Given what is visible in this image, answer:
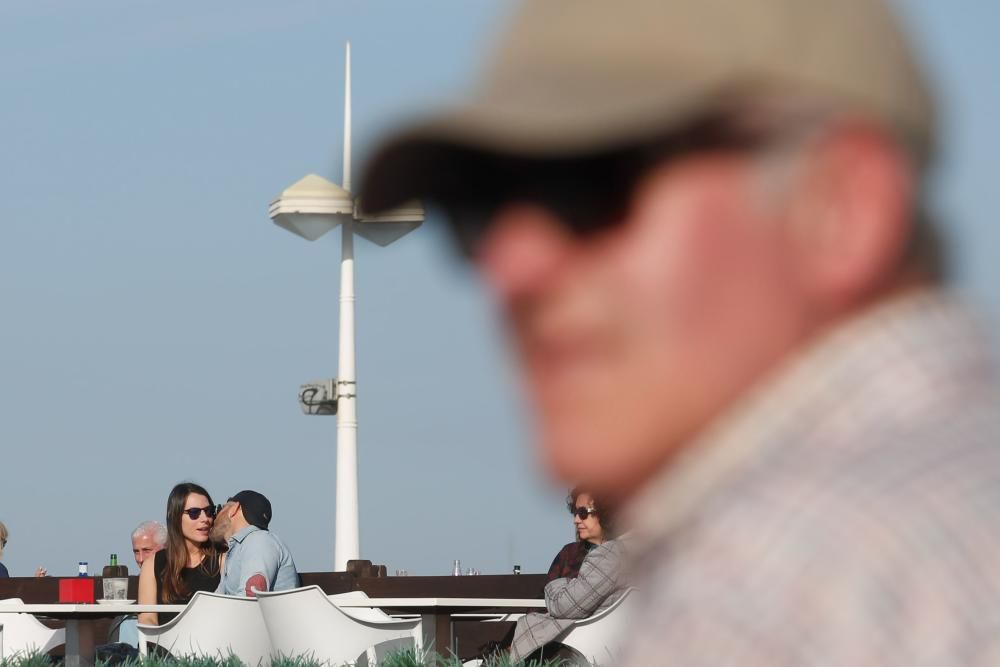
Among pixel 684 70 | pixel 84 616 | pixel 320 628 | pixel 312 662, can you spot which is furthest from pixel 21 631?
pixel 684 70

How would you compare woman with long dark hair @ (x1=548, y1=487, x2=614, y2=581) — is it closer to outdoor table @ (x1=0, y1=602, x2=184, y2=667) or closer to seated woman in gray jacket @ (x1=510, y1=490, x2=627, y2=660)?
seated woman in gray jacket @ (x1=510, y1=490, x2=627, y2=660)

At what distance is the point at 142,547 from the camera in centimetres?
1195

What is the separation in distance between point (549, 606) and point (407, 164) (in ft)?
27.6

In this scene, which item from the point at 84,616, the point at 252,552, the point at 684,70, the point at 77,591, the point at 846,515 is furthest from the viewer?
the point at 77,591

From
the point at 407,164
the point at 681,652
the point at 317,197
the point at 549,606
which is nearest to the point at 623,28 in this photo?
the point at 407,164

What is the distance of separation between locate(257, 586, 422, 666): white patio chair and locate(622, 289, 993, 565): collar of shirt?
28.6ft

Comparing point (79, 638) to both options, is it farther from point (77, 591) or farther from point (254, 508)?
point (254, 508)

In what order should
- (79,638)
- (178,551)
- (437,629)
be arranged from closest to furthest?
1. (437,629)
2. (79,638)
3. (178,551)

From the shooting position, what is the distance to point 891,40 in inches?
30.7

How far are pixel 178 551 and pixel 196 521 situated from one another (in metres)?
0.45

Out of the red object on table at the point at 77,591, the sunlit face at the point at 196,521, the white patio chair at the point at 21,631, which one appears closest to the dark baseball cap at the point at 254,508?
the sunlit face at the point at 196,521

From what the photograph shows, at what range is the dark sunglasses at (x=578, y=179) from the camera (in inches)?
30.7

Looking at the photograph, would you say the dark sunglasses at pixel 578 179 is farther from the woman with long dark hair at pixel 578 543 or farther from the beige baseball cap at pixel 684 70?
the woman with long dark hair at pixel 578 543

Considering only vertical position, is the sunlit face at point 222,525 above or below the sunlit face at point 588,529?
above
